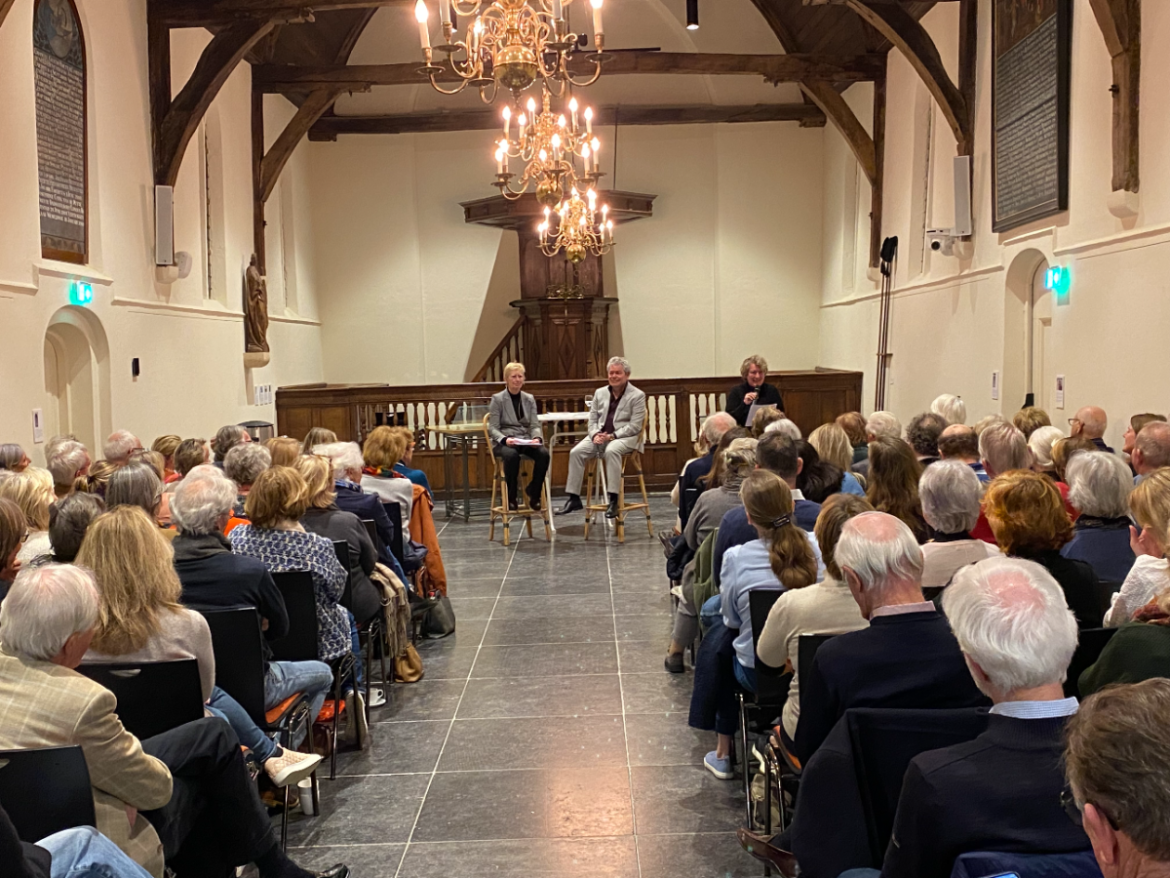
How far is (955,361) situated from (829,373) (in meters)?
2.27

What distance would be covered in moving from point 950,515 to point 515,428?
598 cm

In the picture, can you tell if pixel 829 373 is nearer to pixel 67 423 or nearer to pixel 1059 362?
pixel 1059 362

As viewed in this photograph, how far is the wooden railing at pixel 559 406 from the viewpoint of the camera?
432 inches

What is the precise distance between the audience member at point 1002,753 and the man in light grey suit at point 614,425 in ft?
22.2

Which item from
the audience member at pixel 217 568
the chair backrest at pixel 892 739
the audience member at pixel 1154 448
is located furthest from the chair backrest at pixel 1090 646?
the audience member at pixel 217 568

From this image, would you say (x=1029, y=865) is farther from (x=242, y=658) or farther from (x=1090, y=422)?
(x=1090, y=422)

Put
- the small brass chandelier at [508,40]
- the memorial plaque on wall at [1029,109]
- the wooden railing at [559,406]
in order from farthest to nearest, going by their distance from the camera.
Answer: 1. the wooden railing at [559,406]
2. the memorial plaque on wall at [1029,109]
3. the small brass chandelier at [508,40]

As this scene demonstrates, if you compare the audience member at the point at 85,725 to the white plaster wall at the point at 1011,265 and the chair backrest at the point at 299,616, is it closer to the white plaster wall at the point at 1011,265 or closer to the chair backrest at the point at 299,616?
the chair backrest at the point at 299,616

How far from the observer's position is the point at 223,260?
10500mm

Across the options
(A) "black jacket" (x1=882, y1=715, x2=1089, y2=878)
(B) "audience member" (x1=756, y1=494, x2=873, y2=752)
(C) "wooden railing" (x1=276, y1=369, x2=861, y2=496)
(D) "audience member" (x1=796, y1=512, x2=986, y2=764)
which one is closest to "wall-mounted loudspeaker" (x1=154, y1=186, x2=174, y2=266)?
(C) "wooden railing" (x1=276, y1=369, x2=861, y2=496)

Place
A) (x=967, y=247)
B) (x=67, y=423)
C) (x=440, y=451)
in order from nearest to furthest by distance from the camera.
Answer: (x=67, y=423)
(x=967, y=247)
(x=440, y=451)

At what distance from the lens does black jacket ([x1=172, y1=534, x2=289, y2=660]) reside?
3.36m

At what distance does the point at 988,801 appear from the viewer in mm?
1652

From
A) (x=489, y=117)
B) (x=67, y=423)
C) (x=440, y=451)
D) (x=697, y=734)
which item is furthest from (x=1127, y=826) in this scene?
(x=489, y=117)
